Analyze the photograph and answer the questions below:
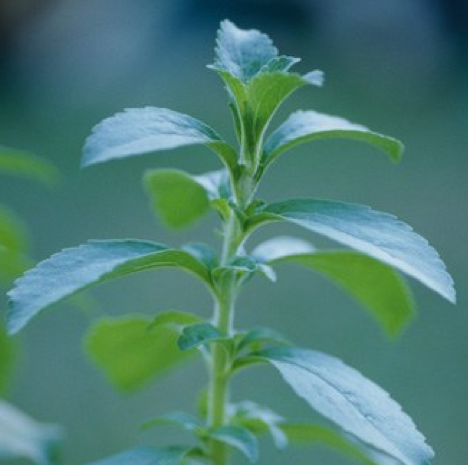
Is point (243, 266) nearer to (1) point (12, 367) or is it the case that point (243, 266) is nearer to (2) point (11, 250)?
(2) point (11, 250)

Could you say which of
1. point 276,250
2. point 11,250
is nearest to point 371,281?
point 276,250

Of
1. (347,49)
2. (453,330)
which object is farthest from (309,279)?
(347,49)

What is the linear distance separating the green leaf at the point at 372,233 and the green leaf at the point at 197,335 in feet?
0.28

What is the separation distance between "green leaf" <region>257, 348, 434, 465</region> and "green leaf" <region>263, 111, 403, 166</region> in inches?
5.9

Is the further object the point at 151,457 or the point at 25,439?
the point at 25,439

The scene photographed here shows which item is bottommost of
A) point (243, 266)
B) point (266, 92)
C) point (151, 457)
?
point (151, 457)

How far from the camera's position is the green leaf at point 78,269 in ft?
1.89

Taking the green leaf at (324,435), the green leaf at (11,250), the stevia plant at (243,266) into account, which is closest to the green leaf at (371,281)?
the stevia plant at (243,266)

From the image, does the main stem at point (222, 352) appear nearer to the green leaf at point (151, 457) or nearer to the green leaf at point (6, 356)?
the green leaf at point (151, 457)

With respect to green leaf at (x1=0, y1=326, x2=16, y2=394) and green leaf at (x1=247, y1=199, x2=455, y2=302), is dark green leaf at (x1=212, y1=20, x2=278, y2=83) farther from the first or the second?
green leaf at (x1=0, y1=326, x2=16, y2=394)

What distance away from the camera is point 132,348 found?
33.8 inches

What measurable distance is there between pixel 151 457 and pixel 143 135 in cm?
24

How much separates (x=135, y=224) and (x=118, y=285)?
35 centimetres

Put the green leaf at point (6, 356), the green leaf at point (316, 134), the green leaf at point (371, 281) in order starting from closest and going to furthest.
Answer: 1. the green leaf at point (316, 134)
2. the green leaf at point (371, 281)
3. the green leaf at point (6, 356)
